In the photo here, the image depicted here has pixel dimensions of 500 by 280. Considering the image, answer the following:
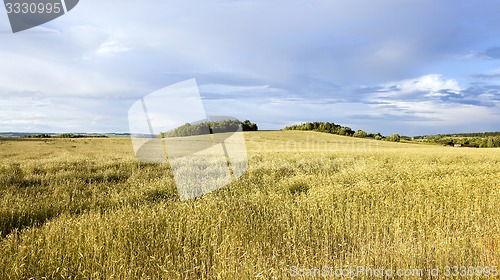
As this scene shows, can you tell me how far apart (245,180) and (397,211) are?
5548 mm

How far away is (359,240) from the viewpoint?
527 cm

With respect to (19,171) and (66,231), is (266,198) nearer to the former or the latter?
(66,231)

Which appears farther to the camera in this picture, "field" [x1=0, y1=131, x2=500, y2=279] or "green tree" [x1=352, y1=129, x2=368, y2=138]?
"green tree" [x1=352, y1=129, x2=368, y2=138]

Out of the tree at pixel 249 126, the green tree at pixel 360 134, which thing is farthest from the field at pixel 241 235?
the green tree at pixel 360 134

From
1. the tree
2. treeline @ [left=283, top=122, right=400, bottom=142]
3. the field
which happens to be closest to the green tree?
treeline @ [left=283, top=122, right=400, bottom=142]

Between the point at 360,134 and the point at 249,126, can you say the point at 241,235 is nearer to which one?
the point at 249,126

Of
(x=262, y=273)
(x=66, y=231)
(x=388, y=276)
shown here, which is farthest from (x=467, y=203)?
(x=66, y=231)

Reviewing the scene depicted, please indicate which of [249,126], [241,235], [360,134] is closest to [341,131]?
[360,134]

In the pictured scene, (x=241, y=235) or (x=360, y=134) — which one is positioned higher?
(x=360, y=134)

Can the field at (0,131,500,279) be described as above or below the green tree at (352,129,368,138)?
below

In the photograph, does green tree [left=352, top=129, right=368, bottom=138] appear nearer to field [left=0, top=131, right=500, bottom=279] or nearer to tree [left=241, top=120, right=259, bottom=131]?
tree [left=241, top=120, right=259, bottom=131]

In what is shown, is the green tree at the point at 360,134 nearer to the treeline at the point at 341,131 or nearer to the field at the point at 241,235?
the treeline at the point at 341,131

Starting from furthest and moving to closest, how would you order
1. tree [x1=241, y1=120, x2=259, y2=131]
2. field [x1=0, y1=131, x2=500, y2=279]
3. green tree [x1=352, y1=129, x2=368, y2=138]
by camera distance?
green tree [x1=352, y1=129, x2=368, y2=138], tree [x1=241, y1=120, x2=259, y2=131], field [x1=0, y1=131, x2=500, y2=279]

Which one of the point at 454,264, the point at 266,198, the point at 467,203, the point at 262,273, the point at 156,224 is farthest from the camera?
the point at 266,198
